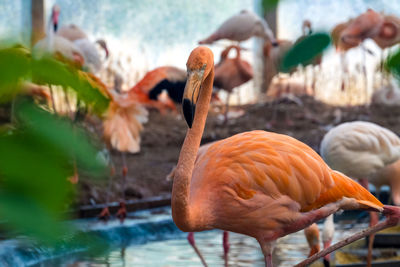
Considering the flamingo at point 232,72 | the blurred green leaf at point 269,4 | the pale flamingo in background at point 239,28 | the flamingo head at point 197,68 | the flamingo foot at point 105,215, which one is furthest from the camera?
the flamingo at point 232,72

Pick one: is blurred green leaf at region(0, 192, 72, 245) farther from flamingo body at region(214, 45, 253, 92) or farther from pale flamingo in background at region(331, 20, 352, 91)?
pale flamingo in background at region(331, 20, 352, 91)

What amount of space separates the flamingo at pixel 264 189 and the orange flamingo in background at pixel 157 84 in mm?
1818

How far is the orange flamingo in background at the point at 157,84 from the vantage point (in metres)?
3.80

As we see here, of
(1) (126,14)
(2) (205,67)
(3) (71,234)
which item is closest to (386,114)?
(1) (126,14)

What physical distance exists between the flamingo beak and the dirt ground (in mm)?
3027

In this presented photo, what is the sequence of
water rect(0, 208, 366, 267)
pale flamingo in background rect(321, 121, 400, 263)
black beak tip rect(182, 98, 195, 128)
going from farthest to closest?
pale flamingo in background rect(321, 121, 400, 263) < water rect(0, 208, 366, 267) < black beak tip rect(182, 98, 195, 128)

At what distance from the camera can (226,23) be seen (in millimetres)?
6117

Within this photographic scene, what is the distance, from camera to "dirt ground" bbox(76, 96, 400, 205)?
4.88 metres

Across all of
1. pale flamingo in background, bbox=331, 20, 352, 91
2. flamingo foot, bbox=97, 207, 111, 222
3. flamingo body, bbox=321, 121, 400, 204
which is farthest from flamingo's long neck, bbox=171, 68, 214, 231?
pale flamingo in background, bbox=331, 20, 352, 91

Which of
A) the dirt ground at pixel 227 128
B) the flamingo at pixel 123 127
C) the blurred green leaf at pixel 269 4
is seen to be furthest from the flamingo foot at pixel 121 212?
the blurred green leaf at pixel 269 4

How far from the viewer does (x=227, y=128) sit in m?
6.65

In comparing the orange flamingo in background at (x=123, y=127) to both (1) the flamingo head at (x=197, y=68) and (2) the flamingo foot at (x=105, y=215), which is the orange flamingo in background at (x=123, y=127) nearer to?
(2) the flamingo foot at (x=105, y=215)

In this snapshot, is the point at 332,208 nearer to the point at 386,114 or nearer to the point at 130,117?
the point at 130,117

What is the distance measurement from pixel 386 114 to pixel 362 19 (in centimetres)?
138
